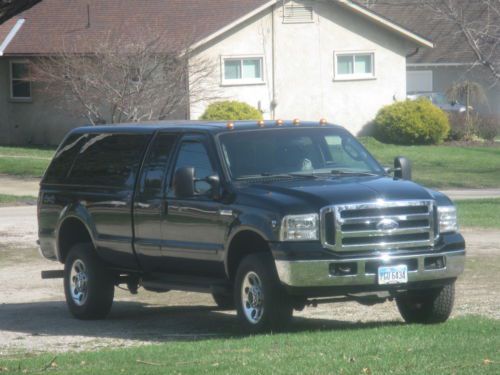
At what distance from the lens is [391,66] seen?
4200 centimetres

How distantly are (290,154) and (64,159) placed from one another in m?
3.02

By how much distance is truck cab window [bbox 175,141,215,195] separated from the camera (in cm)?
1115

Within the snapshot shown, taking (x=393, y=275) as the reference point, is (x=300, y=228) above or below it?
above

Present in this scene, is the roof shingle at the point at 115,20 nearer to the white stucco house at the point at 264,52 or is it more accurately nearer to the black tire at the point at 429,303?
the white stucco house at the point at 264,52

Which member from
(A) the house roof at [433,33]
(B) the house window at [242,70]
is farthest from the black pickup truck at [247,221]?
(A) the house roof at [433,33]

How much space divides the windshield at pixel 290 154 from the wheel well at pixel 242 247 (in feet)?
2.19

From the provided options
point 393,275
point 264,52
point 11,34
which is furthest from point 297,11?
point 393,275

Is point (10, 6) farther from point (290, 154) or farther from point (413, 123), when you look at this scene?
point (413, 123)

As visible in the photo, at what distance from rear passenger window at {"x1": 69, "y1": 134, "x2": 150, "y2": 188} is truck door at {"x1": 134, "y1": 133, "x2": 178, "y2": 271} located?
0.17m

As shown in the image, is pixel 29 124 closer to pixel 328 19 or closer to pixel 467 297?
pixel 328 19

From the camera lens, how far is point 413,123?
40.5 m

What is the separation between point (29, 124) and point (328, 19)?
446 inches

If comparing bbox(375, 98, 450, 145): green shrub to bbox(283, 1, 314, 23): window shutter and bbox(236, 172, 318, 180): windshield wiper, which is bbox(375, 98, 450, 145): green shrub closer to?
bbox(283, 1, 314, 23): window shutter

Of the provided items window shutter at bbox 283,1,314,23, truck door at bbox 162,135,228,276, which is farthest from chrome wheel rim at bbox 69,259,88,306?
window shutter at bbox 283,1,314,23
